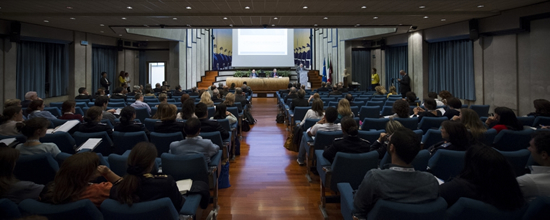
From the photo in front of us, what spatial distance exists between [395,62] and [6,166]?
16359 millimetres

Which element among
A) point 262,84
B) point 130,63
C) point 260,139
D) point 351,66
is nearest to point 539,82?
point 260,139

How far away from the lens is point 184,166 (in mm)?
2912

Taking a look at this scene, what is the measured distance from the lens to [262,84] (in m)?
18.6

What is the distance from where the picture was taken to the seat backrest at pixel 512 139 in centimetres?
376

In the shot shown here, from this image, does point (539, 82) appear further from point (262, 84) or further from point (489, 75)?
point (262, 84)

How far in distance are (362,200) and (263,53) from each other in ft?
65.5

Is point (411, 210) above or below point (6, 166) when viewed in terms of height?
below

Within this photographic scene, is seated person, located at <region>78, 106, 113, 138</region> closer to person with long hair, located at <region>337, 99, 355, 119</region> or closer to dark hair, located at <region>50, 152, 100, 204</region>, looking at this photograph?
dark hair, located at <region>50, 152, 100, 204</region>

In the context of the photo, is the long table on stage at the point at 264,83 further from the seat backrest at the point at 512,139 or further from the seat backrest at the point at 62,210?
the seat backrest at the point at 62,210

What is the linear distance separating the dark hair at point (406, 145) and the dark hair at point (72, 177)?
1784 millimetres

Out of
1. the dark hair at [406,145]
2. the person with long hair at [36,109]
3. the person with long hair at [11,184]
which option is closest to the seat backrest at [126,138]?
the person with long hair at [11,184]

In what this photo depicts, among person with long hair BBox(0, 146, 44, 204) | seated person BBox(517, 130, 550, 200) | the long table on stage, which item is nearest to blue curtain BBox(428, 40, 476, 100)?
the long table on stage

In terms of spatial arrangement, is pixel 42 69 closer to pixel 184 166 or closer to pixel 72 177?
pixel 184 166

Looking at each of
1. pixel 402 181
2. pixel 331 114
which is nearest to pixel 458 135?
pixel 402 181
